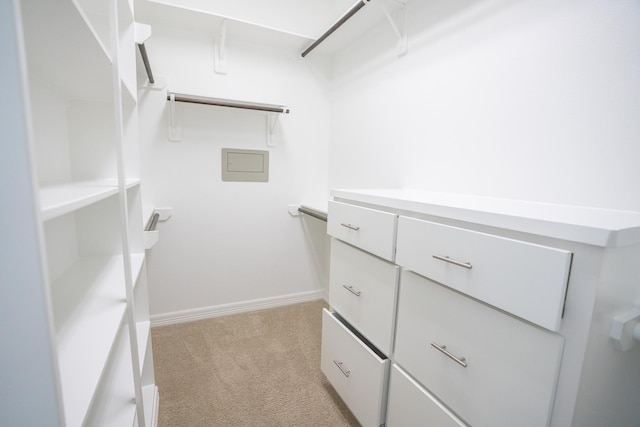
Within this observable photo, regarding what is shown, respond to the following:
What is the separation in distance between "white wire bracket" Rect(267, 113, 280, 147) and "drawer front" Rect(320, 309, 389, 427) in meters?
1.33

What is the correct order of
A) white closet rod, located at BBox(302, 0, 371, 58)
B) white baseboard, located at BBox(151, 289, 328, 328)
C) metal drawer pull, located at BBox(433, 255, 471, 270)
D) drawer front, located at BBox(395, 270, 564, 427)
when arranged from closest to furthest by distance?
drawer front, located at BBox(395, 270, 564, 427)
metal drawer pull, located at BBox(433, 255, 471, 270)
white closet rod, located at BBox(302, 0, 371, 58)
white baseboard, located at BBox(151, 289, 328, 328)

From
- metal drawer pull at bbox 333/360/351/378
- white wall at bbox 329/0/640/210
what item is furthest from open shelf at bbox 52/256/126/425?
white wall at bbox 329/0/640/210

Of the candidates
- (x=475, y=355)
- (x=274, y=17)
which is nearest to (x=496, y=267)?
(x=475, y=355)

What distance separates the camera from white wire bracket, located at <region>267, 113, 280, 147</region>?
2.11 metres

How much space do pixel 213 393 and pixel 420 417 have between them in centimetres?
103

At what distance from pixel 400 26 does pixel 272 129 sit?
3.44 feet

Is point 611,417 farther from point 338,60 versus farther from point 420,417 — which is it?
point 338,60

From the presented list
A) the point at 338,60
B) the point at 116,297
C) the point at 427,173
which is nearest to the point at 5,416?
the point at 116,297

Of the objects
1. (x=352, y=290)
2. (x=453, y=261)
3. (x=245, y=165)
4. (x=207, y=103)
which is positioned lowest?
(x=352, y=290)

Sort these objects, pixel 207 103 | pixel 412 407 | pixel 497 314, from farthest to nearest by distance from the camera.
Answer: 1. pixel 207 103
2. pixel 412 407
3. pixel 497 314

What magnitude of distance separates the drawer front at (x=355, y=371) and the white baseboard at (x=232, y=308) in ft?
3.15

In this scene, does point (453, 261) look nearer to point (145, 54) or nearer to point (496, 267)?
point (496, 267)

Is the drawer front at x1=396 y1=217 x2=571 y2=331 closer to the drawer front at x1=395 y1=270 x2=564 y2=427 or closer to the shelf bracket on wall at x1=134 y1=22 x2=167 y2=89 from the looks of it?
the drawer front at x1=395 y1=270 x2=564 y2=427

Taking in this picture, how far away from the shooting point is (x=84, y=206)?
0.63m
